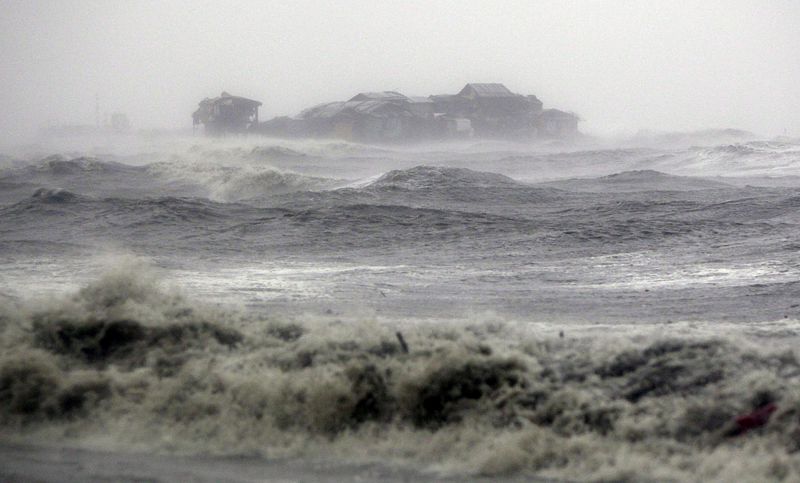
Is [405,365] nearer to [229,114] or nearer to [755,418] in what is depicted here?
[755,418]

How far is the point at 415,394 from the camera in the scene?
531cm

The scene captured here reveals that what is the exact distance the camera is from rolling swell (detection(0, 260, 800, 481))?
463 centimetres

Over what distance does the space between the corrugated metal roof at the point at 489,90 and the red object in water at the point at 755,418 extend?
54.6 m

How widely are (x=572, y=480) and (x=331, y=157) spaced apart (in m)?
40.6

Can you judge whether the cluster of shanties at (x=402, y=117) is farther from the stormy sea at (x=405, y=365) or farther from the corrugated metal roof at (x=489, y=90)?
the stormy sea at (x=405, y=365)

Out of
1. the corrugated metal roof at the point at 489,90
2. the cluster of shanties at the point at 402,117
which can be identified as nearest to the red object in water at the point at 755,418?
the cluster of shanties at the point at 402,117

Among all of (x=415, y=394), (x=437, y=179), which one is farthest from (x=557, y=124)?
(x=415, y=394)

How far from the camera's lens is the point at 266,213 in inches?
695

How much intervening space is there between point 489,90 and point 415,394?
55.3 meters

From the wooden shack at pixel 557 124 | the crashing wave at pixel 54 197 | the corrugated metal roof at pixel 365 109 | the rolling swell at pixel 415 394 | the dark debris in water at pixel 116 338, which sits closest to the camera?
the rolling swell at pixel 415 394

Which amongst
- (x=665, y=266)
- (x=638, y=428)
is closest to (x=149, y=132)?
(x=665, y=266)

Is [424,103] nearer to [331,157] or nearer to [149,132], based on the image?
[331,157]

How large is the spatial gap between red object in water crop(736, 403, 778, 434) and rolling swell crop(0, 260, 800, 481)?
3 centimetres

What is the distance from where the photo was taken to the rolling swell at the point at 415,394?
15.2 ft
